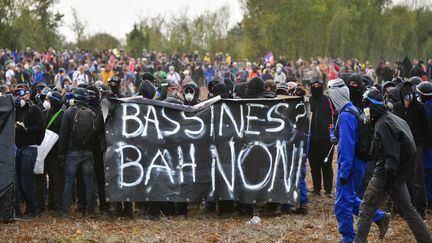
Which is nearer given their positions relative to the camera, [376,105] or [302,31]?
[376,105]

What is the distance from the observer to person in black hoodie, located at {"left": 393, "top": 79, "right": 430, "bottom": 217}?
10688 millimetres

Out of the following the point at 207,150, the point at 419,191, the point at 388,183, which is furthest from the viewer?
the point at 207,150

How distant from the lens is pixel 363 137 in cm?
881

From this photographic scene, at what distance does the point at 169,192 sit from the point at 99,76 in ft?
64.7

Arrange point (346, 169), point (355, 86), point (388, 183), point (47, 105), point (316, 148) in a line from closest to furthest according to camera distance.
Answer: point (388, 183) → point (346, 169) → point (355, 86) → point (47, 105) → point (316, 148)

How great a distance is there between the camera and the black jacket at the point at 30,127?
11.4 m

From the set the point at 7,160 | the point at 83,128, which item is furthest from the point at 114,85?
the point at 7,160

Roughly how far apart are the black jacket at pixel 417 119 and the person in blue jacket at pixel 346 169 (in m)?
2.26

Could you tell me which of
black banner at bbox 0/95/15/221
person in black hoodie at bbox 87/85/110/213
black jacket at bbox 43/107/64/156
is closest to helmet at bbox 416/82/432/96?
person in black hoodie at bbox 87/85/110/213

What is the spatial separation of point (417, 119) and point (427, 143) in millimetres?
525

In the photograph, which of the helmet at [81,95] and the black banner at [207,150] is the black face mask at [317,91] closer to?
the black banner at [207,150]

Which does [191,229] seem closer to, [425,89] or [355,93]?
[355,93]

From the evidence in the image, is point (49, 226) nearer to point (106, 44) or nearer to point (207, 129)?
point (207, 129)

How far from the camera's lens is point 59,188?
1199 centimetres
